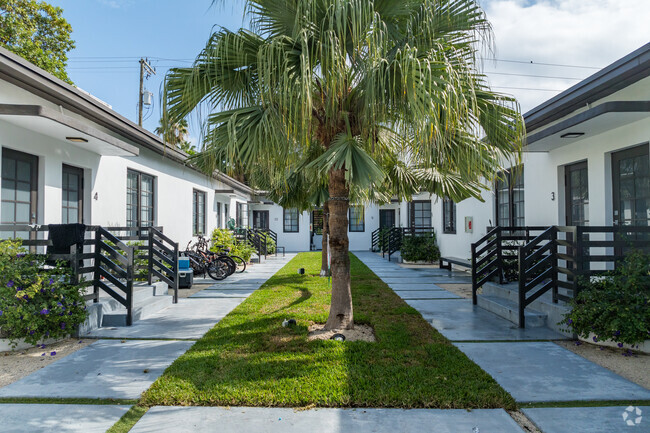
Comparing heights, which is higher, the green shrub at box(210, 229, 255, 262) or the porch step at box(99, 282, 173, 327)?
the green shrub at box(210, 229, 255, 262)

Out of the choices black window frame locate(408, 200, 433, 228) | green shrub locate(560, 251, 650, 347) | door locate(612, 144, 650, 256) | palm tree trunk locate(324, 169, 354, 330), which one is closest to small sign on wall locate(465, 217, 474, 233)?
door locate(612, 144, 650, 256)

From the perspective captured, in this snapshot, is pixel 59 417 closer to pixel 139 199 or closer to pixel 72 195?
pixel 72 195

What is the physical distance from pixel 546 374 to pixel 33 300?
17.6 ft

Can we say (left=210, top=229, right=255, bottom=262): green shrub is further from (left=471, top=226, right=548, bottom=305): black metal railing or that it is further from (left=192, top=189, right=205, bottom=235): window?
(left=471, top=226, right=548, bottom=305): black metal railing

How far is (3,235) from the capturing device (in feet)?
18.7

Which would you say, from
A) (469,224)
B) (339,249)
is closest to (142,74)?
(469,224)

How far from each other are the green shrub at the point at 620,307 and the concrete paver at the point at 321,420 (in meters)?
2.18

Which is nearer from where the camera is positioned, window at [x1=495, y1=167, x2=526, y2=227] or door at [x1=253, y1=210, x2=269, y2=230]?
window at [x1=495, y1=167, x2=526, y2=227]

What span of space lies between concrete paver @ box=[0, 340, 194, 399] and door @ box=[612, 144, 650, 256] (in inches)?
244

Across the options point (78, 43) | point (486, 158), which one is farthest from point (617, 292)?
point (78, 43)

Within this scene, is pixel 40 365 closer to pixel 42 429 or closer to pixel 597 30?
pixel 42 429

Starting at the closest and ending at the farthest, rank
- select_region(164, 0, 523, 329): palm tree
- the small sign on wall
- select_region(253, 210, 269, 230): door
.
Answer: select_region(164, 0, 523, 329): palm tree, the small sign on wall, select_region(253, 210, 269, 230): door

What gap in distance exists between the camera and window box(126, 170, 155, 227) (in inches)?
355

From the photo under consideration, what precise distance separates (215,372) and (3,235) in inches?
161
